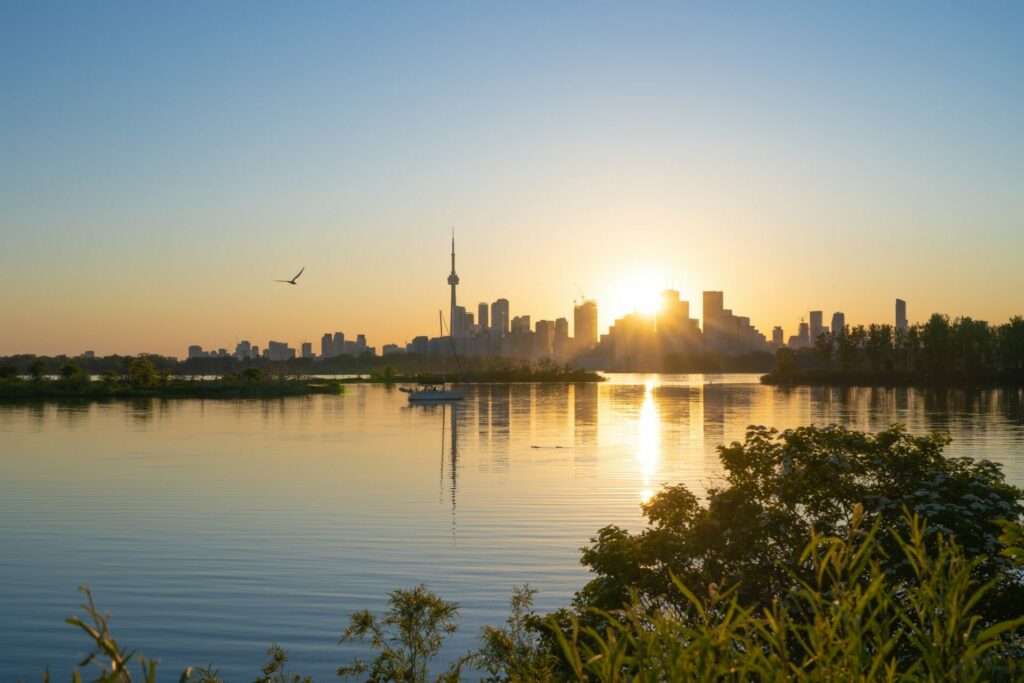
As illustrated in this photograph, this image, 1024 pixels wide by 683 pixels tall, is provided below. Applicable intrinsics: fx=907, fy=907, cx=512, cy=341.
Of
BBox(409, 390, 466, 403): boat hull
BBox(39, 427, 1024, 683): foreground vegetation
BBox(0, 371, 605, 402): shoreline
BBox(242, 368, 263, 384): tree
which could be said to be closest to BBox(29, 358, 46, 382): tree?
BBox(0, 371, 605, 402): shoreline

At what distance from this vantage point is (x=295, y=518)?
121 ft

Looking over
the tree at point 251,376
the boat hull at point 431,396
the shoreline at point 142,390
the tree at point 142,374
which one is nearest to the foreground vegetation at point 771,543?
the boat hull at point 431,396

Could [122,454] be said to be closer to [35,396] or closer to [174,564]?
[174,564]

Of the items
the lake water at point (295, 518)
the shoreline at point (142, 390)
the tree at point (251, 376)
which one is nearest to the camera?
the lake water at point (295, 518)

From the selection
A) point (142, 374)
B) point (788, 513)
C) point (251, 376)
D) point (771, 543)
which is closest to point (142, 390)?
point (142, 374)

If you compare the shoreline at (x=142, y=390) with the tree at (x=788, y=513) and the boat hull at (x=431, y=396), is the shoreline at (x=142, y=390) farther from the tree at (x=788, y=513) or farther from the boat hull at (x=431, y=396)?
the tree at (x=788, y=513)

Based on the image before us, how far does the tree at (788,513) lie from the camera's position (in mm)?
14828

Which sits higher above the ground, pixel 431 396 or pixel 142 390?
pixel 142 390

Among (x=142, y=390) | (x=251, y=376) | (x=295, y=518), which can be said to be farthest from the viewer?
(x=251, y=376)

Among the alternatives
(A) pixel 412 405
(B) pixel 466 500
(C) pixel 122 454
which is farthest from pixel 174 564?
(A) pixel 412 405

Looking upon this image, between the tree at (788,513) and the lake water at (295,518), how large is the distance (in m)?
6.45

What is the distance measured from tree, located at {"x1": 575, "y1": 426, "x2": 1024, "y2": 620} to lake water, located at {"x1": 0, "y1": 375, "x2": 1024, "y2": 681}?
254 inches

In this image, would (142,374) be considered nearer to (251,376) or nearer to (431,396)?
(251,376)

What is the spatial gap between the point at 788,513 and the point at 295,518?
2539 cm
